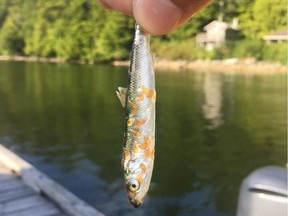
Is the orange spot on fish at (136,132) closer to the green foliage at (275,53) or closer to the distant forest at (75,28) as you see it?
the distant forest at (75,28)

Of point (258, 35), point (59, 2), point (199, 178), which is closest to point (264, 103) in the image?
point (199, 178)

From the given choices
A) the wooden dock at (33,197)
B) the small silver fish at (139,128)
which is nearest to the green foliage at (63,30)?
the wooden dock at (33,197)

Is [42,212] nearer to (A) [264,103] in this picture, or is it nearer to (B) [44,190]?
(B) [44,190]

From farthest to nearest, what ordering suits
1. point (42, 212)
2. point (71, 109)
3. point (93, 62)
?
point (93, 62) < point (71, 109) < point (42, 212)

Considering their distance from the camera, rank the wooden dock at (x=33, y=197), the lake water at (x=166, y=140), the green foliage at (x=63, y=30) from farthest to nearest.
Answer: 1. the green foliage at (x=63, y=30)
2. the lake water at (x=166, y=140)
3. the wooden dock at (x=33, y=197)

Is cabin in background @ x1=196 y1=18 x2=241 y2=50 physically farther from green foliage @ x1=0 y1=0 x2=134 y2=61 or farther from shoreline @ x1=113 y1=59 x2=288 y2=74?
green foliage @ x1=0 y1=0 x2=134 y2=61

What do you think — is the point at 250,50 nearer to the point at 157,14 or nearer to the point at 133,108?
the point at 133,108

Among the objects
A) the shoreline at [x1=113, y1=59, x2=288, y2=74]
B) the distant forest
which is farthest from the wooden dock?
the shoreline at [x1=113, y1=59, x2=288, y2=74]
